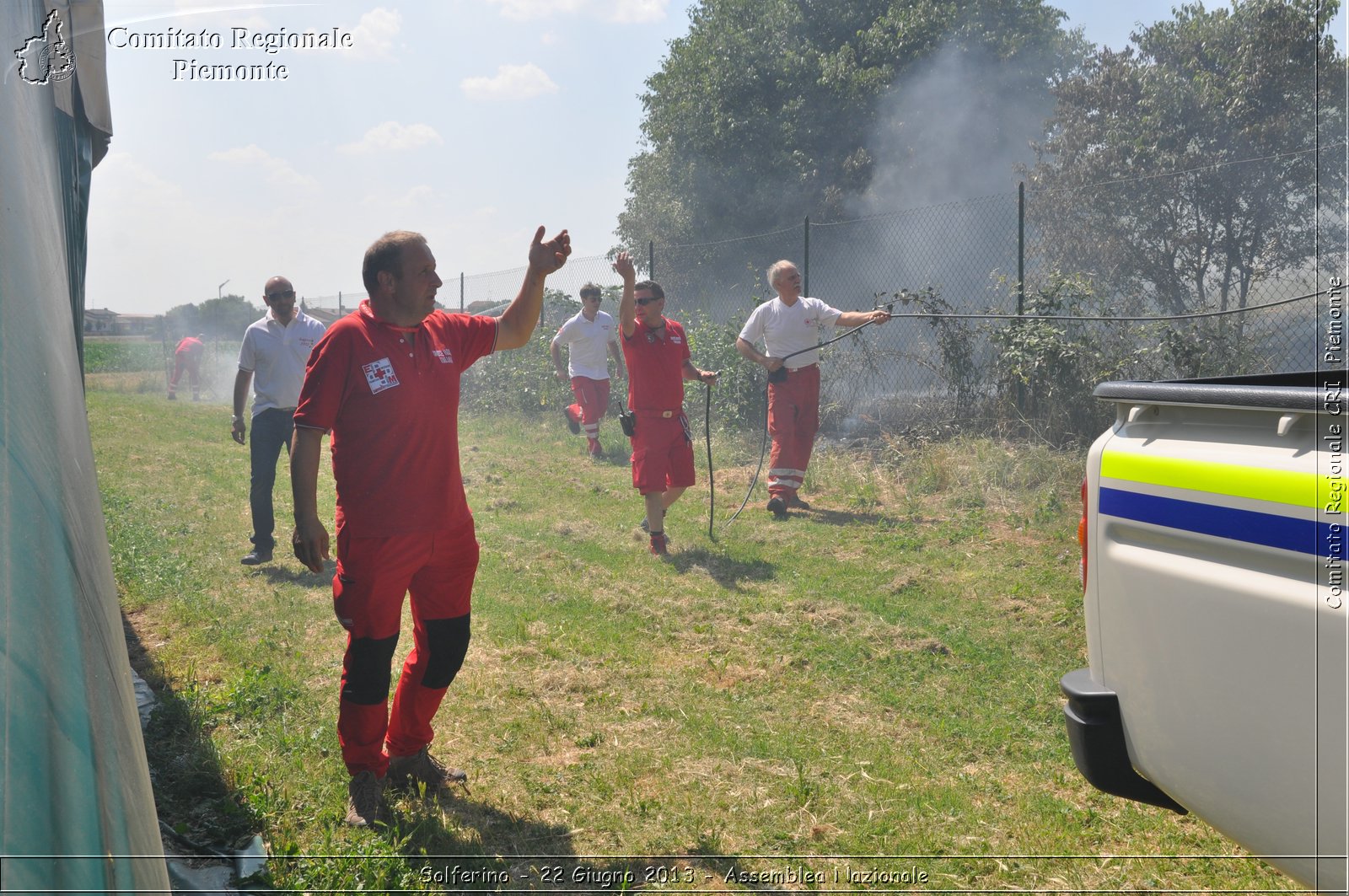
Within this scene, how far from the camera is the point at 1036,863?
3.04 meters

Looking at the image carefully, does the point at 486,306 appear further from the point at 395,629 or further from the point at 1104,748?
the point at 1104,748

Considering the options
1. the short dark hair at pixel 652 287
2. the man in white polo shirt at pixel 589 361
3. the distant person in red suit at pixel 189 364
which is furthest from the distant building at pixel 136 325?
the short dark hair at pixel 652 287

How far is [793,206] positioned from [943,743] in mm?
22434

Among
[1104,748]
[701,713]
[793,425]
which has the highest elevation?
[793,425]

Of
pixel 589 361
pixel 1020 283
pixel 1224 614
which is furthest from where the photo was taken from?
pixel 589 361

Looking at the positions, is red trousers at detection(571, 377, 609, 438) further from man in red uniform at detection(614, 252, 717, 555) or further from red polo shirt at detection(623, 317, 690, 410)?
red polo shirt at detection(623, 317, 690, 410)

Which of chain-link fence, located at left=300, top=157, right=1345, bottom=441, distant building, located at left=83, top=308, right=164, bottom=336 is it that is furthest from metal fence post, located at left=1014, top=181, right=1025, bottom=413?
distant building, located at left=83, top=308, right=164, bottom=336

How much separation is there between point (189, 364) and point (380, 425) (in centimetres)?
2456

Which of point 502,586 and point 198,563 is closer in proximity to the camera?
point 502,586

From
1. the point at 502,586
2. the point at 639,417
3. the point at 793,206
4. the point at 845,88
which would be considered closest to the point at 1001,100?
the point at 845,88

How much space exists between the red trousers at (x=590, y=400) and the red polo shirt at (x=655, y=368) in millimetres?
4711

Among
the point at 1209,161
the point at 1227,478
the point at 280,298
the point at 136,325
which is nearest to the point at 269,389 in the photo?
the point at 280,298

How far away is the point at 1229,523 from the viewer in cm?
202

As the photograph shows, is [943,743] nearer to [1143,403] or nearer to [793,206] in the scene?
[1143,403]
